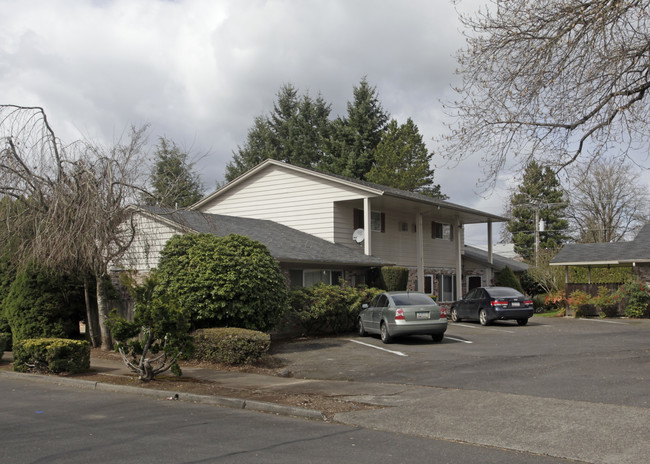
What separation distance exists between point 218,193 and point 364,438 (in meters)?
22.5

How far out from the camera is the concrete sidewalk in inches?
259

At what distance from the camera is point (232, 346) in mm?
13625

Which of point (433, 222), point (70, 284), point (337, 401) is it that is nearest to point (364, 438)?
point (337, 401)

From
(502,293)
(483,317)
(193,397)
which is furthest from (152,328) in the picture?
(502,293)

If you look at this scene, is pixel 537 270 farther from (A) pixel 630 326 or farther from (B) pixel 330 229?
(B) pixel 330 229

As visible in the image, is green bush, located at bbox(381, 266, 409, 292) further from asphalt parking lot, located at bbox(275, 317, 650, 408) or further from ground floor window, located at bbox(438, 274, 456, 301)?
ground floor window, located at bbox(438, 274, 456, 301)

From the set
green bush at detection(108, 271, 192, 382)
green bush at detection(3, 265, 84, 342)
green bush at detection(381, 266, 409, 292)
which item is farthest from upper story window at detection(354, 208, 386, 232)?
green bush at detection(108, 271, 192, 382)

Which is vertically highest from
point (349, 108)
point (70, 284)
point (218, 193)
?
point (349, 108)

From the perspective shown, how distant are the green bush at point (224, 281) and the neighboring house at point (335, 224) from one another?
2.77 meters

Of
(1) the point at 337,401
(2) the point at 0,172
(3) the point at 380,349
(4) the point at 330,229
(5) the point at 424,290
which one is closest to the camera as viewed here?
(1) the point at 337,401

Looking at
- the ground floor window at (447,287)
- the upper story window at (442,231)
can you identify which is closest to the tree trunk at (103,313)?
the upper story window at (442,231)

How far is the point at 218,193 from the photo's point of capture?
28469mm

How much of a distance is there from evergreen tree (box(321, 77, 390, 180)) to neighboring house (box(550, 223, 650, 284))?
20.5 meters

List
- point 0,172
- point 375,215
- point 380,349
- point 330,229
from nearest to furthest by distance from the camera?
point 0,172 < point 380,349 < point 330,229 < point 375,215
